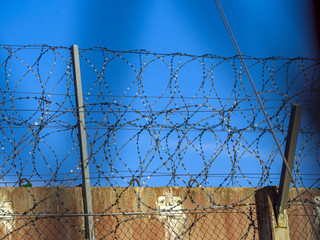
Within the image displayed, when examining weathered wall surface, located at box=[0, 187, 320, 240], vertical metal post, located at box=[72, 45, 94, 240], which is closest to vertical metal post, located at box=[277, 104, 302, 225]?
weathered wall surface, located at box=[0, 187, 320, 240]

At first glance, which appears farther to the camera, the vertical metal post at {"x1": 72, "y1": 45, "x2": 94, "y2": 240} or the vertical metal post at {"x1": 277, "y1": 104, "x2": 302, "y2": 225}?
the vertical metal post at {"x1": 72, "y1": 45, "x2": 94, "y2": 240}

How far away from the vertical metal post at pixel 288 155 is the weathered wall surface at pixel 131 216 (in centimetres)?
39

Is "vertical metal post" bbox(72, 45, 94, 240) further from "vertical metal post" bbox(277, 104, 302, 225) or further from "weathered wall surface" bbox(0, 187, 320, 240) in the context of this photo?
"vertical metal post" bbox(277, 104, 302, 225)

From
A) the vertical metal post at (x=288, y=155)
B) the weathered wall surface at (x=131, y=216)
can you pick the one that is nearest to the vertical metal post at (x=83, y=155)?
the weathered wall surface at (x=131, y=216)

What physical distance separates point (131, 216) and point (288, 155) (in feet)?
5.91

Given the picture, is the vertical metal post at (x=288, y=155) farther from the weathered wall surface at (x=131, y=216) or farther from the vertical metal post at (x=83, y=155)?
the vertical metal post at (x=83, y=155)

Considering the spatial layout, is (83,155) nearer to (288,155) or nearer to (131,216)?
(131,216)

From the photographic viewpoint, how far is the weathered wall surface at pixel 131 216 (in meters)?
4.97

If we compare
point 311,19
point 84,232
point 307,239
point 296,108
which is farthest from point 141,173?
point 311,19

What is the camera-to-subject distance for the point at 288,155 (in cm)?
453

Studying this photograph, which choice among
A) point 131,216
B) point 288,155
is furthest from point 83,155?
point 288,155

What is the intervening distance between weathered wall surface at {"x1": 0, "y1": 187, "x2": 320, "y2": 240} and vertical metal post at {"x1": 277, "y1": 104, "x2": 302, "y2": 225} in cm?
39

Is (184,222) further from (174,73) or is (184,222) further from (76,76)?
(76,76)

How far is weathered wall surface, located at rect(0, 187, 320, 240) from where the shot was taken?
4.97m
